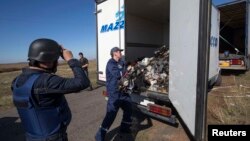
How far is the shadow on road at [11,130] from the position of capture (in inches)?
160

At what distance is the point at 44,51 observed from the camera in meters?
1.71

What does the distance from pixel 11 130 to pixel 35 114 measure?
3.49 meters

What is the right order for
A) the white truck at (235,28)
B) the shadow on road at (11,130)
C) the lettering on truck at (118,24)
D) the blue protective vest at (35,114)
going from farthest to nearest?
1. the white truck at (235,28)
2. the lettering on truck at (118,24)
3. the shadow on road at (11,130)
4. the blue protective vest at (35,114)

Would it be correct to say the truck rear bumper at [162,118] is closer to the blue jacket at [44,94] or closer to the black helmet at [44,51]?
the blue jacket at [44,94]

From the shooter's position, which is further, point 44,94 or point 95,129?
point 95,129

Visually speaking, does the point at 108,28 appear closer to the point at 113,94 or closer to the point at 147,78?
the point at 147,78

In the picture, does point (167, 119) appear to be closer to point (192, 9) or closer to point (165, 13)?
point (192, 9)

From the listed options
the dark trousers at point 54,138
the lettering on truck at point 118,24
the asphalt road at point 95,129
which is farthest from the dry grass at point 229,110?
the dark trousers at point 54,138

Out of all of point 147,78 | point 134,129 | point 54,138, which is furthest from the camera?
point 147,78

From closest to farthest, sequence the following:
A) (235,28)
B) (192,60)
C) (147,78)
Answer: (192,60), (147,78), (235,28)

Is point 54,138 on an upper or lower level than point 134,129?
upper

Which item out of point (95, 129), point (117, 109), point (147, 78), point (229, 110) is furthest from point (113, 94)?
point (229, 110)

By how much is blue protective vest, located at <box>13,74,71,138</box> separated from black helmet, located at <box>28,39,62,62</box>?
0.17 meters

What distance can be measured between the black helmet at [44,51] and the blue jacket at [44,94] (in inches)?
4.8
